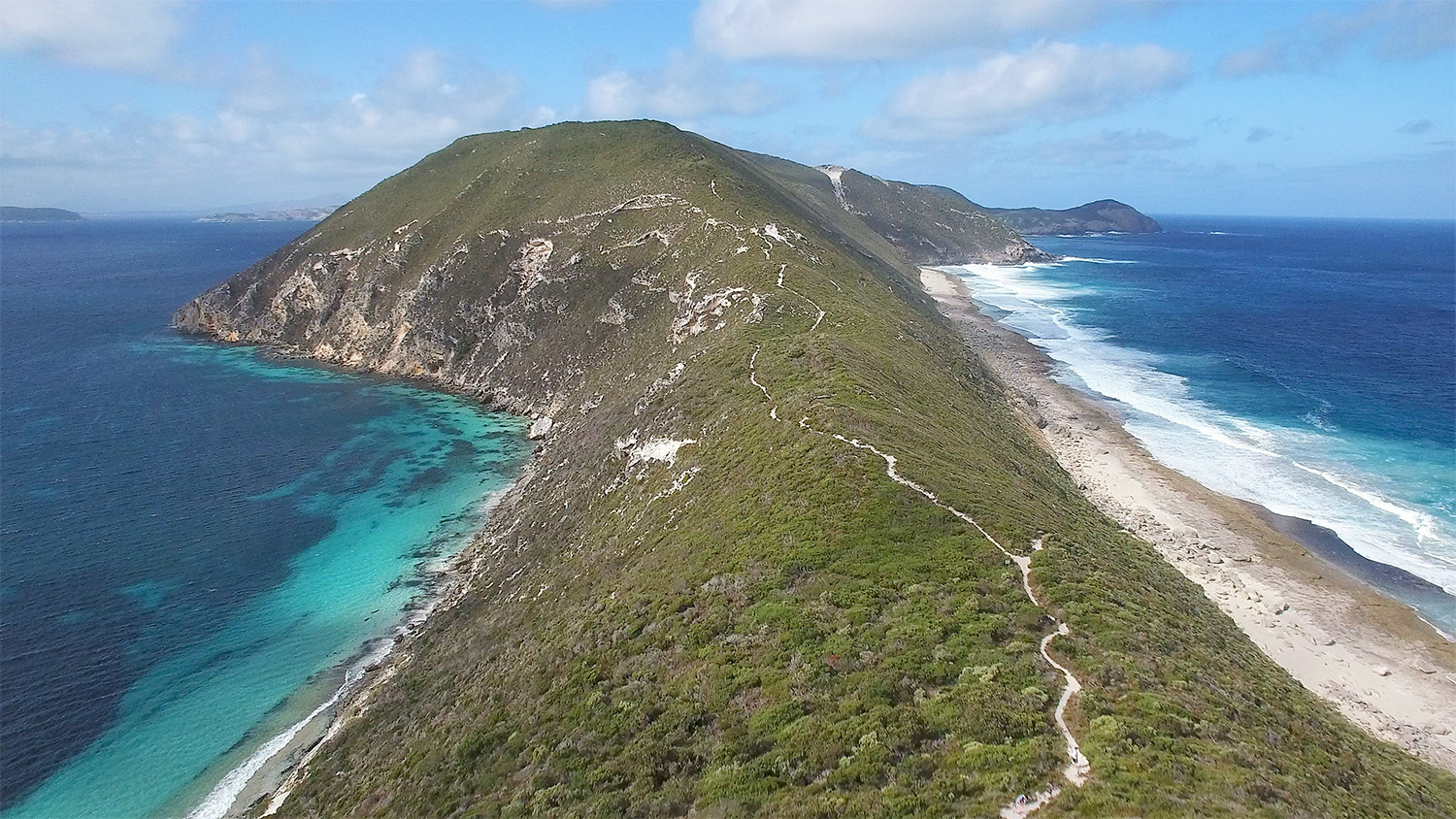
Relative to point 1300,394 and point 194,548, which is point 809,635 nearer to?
point 194,548

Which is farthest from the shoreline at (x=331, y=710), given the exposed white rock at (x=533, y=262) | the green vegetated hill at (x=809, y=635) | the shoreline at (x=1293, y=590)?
the exposed white rock at (x=533, y=262)

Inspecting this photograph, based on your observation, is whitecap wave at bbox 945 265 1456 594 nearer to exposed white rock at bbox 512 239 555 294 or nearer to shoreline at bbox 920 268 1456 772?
shoreline at bbox 920 268 1456 772

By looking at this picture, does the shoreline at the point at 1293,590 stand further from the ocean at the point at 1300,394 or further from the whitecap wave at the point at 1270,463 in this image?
the ocean at the point at 1300,394

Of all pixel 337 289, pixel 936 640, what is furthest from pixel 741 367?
pixel 337 289

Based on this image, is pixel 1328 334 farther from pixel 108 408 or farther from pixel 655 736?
pixel 108 408

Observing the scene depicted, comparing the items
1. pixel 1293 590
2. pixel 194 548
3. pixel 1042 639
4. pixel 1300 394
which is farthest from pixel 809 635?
pixel 1300 394

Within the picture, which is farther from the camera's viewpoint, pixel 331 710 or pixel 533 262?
pixel 533 262
